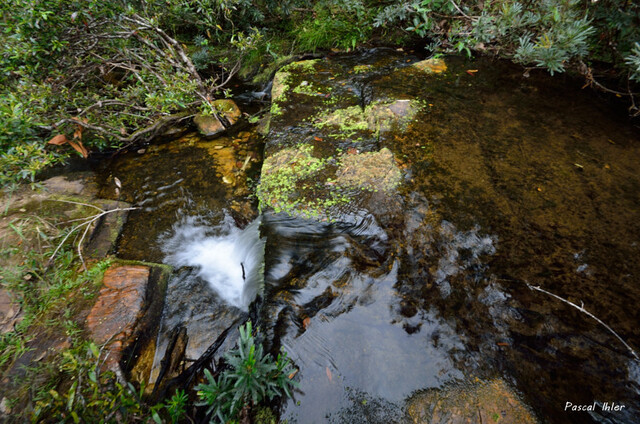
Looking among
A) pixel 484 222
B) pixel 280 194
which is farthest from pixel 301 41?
pixel 484 222

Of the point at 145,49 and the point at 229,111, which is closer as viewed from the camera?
the point at 145,49

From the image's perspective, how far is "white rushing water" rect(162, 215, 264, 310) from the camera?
290cm

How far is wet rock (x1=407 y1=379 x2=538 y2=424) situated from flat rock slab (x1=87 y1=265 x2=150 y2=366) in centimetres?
226

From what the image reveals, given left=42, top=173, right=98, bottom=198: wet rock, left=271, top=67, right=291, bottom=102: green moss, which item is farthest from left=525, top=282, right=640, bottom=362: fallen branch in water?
left=42, top=173, right=98, bottom=198: wet rock

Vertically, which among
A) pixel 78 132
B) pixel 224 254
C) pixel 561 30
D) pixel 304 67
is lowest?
pixel 224 254

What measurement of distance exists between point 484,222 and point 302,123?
2595mm

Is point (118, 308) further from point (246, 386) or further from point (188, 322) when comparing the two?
point (246, 386)

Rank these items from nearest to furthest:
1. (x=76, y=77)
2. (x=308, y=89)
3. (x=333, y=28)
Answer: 1. (x=76, y=77)
2. (x=308, y=89)
3. (x=333, y=28)

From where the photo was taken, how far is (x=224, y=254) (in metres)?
3.44

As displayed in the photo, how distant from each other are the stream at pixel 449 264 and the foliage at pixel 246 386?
162 millimetres

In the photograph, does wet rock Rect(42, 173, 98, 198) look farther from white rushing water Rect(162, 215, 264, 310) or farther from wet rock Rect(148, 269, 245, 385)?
wet rock Rect(148, 269, 245, 385)

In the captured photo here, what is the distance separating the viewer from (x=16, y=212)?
3367 millimetres

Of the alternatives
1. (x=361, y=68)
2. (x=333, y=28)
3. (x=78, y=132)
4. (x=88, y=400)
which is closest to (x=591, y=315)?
(x=88, y=400)

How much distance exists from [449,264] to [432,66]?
369cm
